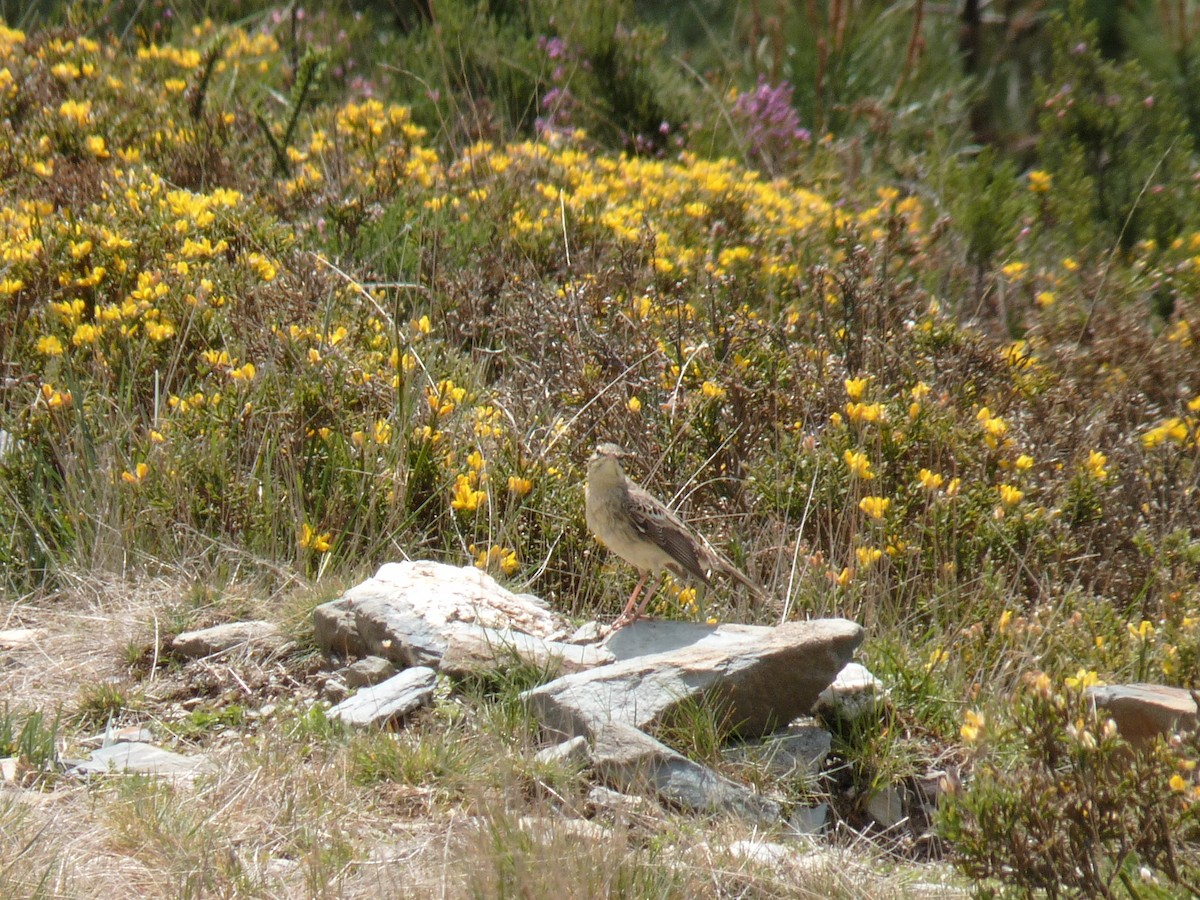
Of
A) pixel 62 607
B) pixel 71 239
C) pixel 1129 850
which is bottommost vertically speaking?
pixel 62 607

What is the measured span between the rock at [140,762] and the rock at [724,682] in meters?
0.91

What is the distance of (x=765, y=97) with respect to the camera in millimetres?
10016

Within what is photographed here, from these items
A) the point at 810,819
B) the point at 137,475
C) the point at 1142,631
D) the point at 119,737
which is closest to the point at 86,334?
the point at 137,475

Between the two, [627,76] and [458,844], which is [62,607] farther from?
[627,76]

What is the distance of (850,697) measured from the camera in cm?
419

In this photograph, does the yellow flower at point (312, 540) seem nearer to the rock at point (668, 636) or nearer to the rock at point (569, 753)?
the rock at point (668, 636)

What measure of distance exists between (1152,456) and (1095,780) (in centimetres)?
290

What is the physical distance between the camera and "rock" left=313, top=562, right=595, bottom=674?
4262 mm

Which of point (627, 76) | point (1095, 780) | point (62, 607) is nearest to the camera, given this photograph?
point (1095, 780)

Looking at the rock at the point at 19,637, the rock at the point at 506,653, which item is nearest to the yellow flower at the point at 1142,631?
the rock at the point at 506,653

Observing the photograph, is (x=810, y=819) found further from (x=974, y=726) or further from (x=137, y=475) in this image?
(x=137, y=475)

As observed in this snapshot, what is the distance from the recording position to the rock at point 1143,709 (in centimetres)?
386

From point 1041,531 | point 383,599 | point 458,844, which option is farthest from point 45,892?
point 1041,531

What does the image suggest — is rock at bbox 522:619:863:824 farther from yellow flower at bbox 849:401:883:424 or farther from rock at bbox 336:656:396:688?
yellow flower at bbox 849:401:883:424
